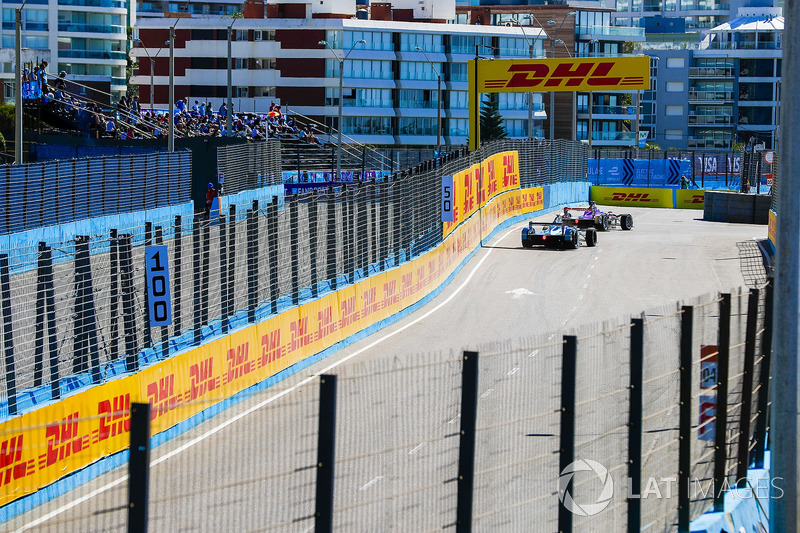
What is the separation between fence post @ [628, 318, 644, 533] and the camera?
29.3 ft

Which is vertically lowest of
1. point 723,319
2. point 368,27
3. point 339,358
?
point 339,358

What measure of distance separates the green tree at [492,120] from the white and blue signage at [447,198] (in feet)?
233

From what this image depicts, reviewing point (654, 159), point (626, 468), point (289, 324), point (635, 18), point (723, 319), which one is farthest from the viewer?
point (635, 18)

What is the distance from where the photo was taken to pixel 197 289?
17062 mm

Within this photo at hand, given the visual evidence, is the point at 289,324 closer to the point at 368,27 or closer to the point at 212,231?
the point at 212,231

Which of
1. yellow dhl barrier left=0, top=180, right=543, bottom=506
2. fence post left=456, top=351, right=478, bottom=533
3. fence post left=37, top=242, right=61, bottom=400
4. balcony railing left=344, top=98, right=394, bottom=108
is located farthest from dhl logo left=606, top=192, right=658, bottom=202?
fence post left=456, top=351, right=478, bottom=533

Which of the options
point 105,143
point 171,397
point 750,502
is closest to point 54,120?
point 105,143

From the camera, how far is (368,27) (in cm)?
10025

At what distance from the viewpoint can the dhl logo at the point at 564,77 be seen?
5556 centimetres

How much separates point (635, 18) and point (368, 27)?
241 feet

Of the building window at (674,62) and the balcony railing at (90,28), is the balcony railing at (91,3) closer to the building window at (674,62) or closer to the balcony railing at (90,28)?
the balcony railing at (90,28)

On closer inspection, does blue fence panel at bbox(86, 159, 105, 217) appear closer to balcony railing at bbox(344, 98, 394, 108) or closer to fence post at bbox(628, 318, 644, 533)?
fence post at bbox(628, 318, 644, 533)

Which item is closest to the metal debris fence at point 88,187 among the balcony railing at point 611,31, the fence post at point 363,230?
the fence post at point 363,230

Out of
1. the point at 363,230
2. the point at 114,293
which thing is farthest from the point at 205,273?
the point at 363,230
